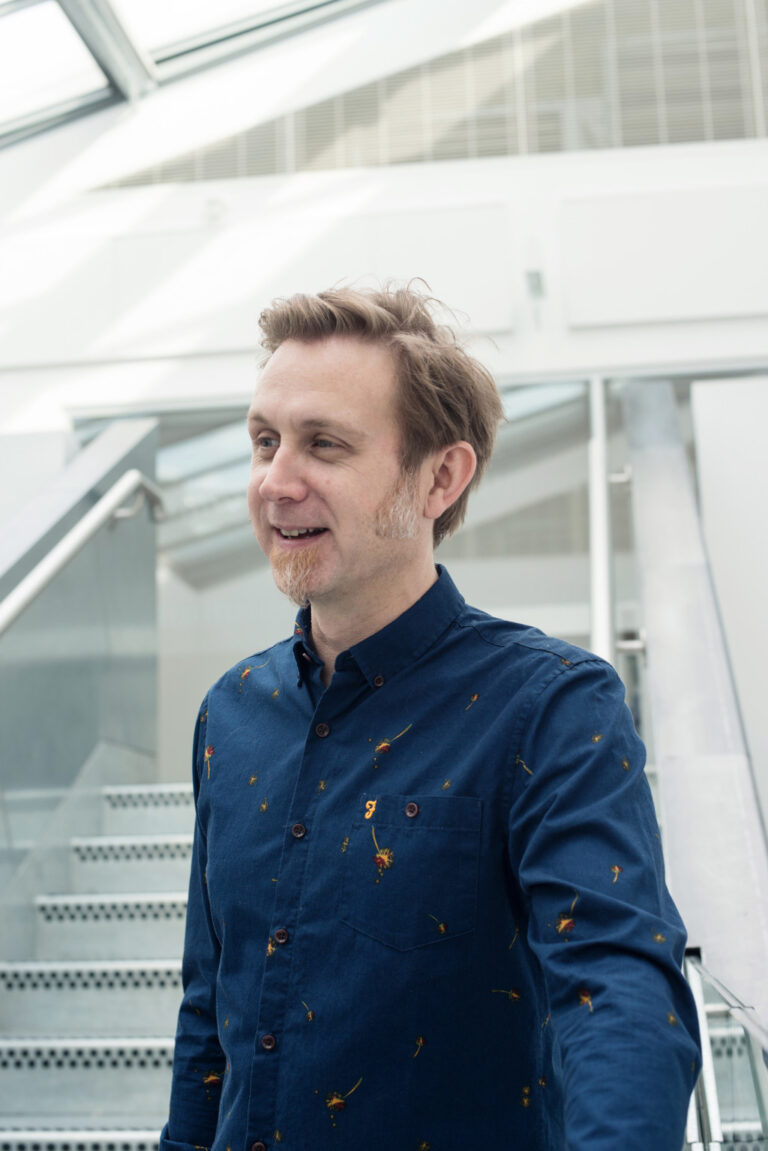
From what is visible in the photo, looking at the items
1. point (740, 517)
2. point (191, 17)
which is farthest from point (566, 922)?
point (191, 17)

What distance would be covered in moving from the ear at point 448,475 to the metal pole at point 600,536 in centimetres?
167

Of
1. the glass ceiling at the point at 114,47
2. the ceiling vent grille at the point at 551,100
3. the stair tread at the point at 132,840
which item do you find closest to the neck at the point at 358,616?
the stair tread at the point at 132,840

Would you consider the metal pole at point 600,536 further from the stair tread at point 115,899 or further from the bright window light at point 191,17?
the bright window light at point 191,17

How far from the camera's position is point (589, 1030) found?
871 millimetres

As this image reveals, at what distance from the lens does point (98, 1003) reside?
121 inches

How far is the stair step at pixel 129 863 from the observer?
12.0 feet

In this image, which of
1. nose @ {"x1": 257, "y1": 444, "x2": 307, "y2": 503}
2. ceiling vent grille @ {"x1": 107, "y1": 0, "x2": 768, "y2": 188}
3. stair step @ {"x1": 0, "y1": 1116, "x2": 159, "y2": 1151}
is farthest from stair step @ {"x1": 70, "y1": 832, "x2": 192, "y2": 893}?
ceiling vent grille @ {"x1": 107, "y1": 0, "x2": 768, "y2": 188}

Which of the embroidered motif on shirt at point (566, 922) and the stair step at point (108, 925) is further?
the stair step at point (108, 925)

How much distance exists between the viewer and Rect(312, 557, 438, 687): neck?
1.28m

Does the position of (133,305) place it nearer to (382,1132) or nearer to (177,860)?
(177,860)

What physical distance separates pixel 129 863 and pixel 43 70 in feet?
11.9

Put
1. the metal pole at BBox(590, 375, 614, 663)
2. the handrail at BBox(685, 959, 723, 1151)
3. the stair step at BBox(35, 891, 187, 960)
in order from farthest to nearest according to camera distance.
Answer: the stair step at BBox(35, 891, 187, 960)
the metal pole at BBox(590, 375, 614, 663)
the handrail at BBox(685, 959, 723, 1151)

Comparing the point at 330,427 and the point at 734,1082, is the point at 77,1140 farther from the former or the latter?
the point at 330,427

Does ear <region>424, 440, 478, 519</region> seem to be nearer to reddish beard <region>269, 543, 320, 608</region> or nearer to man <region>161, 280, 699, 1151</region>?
man <region>161, 280, 699, 1151</region>
